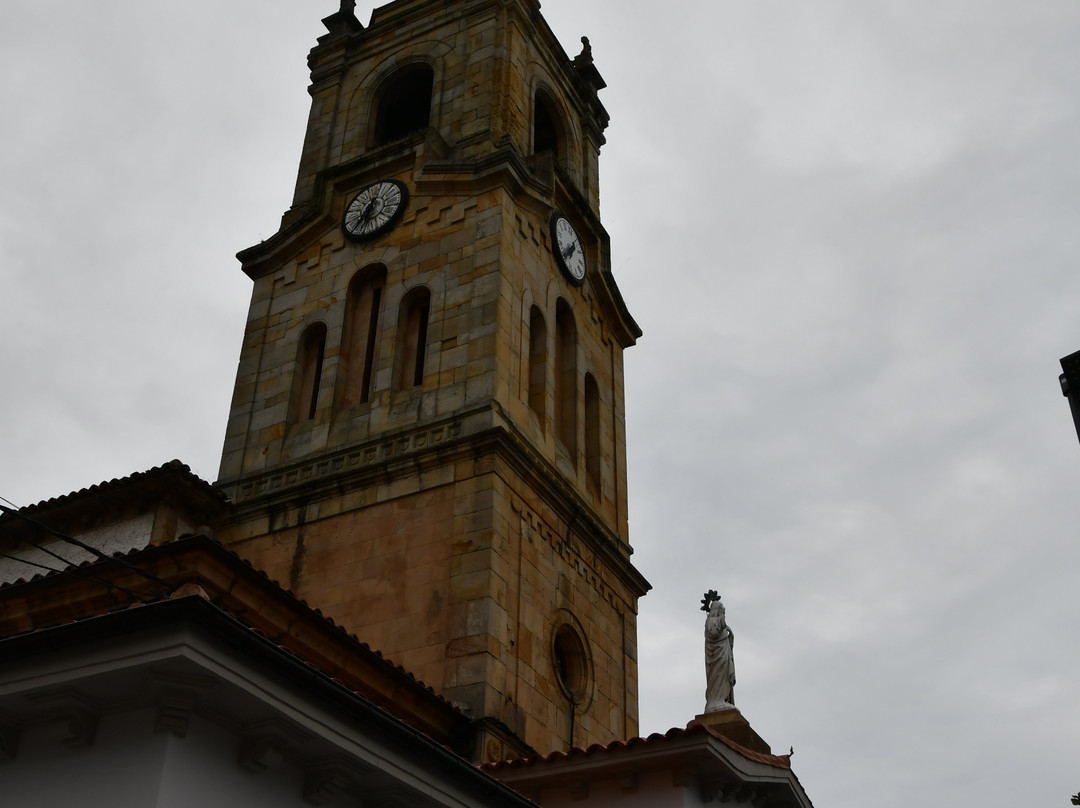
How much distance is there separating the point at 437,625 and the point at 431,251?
7749 millimetres

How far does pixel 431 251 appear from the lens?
22.8 m

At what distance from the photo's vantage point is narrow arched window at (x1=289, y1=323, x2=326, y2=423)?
22453 millimetres

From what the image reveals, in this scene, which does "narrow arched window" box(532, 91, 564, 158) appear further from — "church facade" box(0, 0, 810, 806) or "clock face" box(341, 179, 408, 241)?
"clock face" box(341, 179, 408, 241)

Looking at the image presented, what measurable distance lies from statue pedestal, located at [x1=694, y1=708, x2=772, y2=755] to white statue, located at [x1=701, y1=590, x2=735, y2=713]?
0.88 feet

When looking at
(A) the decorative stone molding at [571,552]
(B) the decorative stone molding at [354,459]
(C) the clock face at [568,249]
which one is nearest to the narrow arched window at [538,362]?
(C) the clock face at [568,249]

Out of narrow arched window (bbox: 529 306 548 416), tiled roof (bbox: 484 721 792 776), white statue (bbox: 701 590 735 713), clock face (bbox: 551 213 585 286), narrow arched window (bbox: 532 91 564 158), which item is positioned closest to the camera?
tiled roof (bbox: 484 721 792 776)

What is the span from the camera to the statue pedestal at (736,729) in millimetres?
15133

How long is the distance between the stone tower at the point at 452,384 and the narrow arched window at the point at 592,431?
5 centimetres

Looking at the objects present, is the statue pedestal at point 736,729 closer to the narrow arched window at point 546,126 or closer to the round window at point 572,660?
the round window at point 572,660

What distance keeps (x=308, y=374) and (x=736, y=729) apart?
445 inches

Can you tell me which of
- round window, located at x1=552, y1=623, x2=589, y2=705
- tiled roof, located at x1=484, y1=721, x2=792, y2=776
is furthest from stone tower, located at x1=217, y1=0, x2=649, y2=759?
tiled roof, located at x1=484, y1=721, x2=792, y2=776

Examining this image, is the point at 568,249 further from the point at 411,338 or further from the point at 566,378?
the point at 411,338

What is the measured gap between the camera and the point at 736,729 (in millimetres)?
15203

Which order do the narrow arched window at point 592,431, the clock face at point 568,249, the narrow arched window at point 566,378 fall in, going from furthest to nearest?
the clock face at point 568,249
the narrow arched window at point 592,431
the narrow arched window at point 566,378
